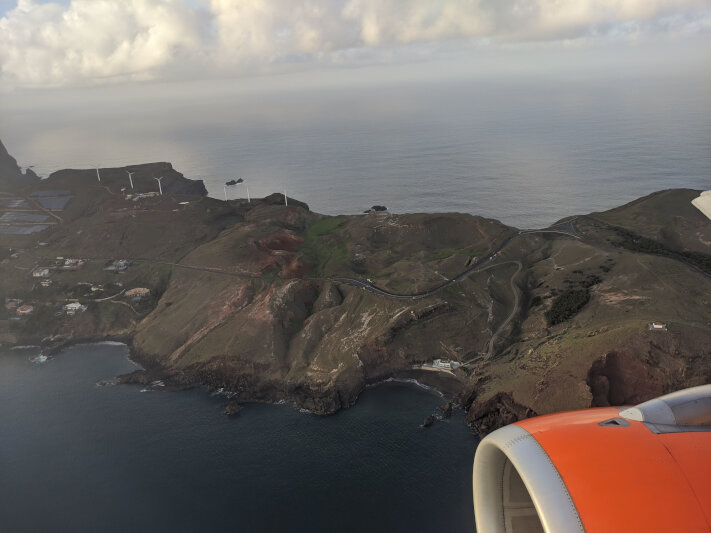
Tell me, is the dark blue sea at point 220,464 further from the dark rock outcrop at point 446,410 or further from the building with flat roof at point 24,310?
the building with flat roof at point 24,310

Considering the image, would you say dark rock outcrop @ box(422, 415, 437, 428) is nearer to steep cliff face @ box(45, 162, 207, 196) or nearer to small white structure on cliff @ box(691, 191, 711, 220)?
small white structure on cliff @ box(691, 191, 711, 220)

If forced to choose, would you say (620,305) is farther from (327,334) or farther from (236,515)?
(236,515)

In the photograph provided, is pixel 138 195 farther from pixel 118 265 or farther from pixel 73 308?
pixel 73 308

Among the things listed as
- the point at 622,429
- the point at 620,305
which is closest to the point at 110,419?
the point at 622,429

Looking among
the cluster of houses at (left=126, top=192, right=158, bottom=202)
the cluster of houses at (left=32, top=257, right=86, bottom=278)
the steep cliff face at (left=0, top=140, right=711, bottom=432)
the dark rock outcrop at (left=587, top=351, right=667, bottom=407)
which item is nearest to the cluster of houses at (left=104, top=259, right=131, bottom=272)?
the steep cliff face at (left=0, top=140, right=711, bottom=432)

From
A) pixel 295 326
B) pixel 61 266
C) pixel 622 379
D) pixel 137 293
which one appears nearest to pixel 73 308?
pixel 137 293

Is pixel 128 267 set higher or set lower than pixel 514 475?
lower
